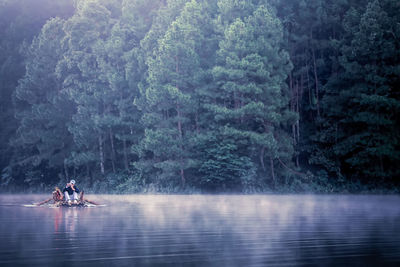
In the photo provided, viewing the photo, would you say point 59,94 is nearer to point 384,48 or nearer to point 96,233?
point 384,48

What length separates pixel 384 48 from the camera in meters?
34.6

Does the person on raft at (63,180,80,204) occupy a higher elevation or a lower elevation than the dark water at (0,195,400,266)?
higher

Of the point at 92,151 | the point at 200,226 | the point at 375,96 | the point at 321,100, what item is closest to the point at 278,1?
the point at 321,100

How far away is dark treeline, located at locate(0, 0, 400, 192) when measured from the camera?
34688 mm

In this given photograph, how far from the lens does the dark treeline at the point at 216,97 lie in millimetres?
34688

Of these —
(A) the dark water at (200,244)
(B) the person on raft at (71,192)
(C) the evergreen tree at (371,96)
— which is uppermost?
(C) the evergreen tree at (371,96)

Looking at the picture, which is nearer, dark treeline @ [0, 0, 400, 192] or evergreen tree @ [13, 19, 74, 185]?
dark treeline @ [0, 0, 400, 192]

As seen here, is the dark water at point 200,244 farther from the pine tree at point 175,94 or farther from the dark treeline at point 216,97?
the pine tree at point 175,94

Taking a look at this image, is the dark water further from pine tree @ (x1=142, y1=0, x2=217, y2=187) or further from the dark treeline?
pine tree @ (x1=142, y1=0, x2=217, y2=187)

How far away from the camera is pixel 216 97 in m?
37.8

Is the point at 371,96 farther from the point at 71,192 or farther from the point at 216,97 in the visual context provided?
the point at 71,192

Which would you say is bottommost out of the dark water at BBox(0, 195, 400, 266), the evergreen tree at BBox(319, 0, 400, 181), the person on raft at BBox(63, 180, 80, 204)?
the dark water at BBox(0, 195, 400, 266)

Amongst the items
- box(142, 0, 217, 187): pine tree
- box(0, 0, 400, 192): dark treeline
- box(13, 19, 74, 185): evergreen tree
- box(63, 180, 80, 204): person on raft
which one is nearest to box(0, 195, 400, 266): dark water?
box(63, 180, 80, 204): person on raft

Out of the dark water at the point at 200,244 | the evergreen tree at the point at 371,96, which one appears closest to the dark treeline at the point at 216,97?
the evergreen tree at the point at 371,96
